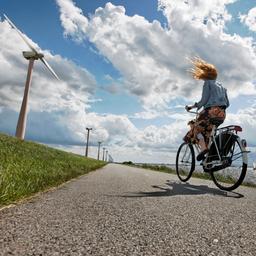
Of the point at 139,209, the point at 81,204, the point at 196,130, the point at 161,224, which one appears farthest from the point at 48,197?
the point at 196,130

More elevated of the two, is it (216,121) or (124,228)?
(216,121)

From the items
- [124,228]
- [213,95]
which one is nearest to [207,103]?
[213,95]

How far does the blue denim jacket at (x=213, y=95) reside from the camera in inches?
344

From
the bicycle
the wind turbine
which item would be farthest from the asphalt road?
the wind turbine

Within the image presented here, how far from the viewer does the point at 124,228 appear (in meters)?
3.55

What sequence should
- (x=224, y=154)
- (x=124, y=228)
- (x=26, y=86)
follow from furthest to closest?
(x=26, y=86) < (x=224, y=154) < (x=124, y=228)

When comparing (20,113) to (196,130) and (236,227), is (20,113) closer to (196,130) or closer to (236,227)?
(196,130)

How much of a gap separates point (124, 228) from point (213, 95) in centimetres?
585

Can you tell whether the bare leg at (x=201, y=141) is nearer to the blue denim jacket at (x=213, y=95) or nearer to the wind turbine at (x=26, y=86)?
the blue denim jacket at (x=213, y=95)

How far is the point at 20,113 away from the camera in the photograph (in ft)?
110

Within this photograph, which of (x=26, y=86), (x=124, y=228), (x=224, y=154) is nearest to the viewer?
(x=124, y=228)

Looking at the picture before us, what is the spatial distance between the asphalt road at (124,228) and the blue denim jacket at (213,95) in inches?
144

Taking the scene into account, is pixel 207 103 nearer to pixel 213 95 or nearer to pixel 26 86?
pixel 213 95

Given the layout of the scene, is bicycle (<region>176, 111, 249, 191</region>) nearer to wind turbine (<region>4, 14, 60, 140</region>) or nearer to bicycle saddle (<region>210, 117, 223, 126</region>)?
bicycle saddle (<region>210, 117, 223, 126</region>)
